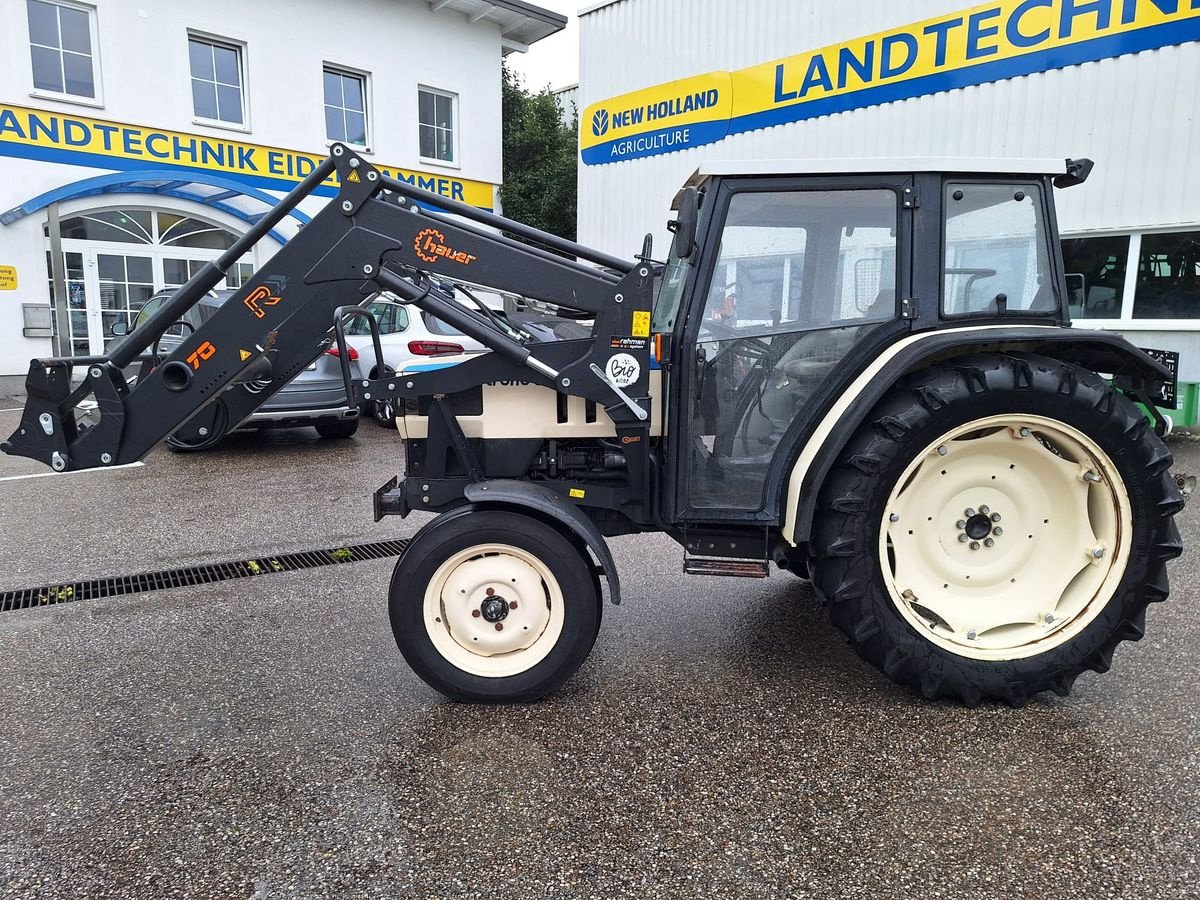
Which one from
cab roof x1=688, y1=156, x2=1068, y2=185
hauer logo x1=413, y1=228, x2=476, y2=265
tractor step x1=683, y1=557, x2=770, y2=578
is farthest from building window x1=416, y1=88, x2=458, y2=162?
tractor step x1=683, y1=557, x2=770, y2=578

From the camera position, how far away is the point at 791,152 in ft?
36.6

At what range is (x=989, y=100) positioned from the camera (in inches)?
362

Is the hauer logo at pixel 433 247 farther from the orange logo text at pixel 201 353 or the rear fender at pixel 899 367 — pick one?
the rear fender at pixel 899 367

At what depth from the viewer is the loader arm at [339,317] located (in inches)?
123

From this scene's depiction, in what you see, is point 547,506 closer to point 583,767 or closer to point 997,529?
point 583,767

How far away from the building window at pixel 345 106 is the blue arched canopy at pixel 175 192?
7.76 ft

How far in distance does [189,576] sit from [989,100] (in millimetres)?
9451

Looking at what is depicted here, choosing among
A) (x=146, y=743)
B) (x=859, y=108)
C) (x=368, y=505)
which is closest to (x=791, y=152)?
(x=859, y=108)

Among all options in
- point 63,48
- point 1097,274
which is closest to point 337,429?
point 63,48

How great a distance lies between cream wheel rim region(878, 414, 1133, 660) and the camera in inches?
123

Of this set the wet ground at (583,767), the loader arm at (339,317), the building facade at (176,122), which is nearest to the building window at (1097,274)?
the wet ground at (583,767)

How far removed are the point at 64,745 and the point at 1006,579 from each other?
3.65 metres

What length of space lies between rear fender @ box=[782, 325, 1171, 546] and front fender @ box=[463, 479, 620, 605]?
0.71m

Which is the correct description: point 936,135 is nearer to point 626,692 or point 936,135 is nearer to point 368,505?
point 368,505
